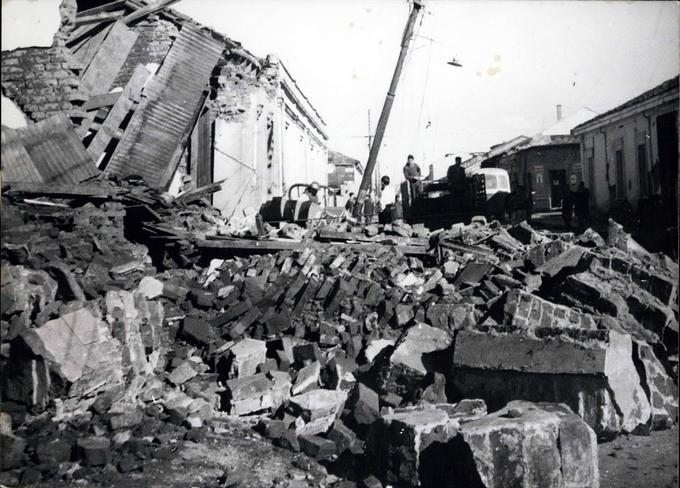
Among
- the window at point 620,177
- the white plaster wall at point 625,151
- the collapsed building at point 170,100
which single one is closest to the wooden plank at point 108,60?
the collapsed building at point 170,100

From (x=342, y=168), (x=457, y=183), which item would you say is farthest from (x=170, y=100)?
(x=342, y=168)

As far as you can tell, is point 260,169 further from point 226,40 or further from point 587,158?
point 587,158

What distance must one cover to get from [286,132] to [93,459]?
12.3 metres

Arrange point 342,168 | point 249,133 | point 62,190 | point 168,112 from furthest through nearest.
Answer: point 342,168, point 249,133, point 168,112, point 62,190

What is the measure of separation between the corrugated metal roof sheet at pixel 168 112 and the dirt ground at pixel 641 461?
8649 millimetres

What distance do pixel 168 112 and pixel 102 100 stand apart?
148 cm

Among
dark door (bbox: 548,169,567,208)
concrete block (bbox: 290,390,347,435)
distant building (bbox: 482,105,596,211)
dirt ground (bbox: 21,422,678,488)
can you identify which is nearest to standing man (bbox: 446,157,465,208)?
dirt ground (bbox: 21,422,678,488)

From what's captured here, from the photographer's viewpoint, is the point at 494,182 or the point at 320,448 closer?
the point at 320,448

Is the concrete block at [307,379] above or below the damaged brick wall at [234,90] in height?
below

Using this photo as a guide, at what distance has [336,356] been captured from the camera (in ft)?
19.0

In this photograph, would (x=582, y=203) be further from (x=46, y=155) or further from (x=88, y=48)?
(x=46, y=155)

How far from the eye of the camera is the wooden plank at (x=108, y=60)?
914 cm

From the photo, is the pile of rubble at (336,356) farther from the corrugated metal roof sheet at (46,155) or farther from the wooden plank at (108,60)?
the wooden plank at (108,60)

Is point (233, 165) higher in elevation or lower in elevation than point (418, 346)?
higher
